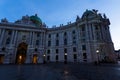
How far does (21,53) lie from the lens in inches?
1706

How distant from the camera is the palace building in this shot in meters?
35.9

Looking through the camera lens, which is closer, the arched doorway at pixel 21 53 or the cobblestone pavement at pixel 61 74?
the cobblestone pavement at pixel 61 74

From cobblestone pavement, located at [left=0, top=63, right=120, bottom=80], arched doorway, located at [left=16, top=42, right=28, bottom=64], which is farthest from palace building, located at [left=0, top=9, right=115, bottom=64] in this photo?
cobblestone pavement, located at [left=0, top=63, right=120, bottom=80]

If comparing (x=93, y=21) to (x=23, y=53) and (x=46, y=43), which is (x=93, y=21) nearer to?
(x=46, y=43)

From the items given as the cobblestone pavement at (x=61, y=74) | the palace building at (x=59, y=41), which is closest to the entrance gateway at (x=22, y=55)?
the palace building at (x=59, y=41)

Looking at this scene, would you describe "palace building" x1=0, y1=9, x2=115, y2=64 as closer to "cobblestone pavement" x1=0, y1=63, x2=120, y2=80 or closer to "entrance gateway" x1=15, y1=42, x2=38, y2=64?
"entrance gateway" x1=15, y1=42, x2=38, y2=64

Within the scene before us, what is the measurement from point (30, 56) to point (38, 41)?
27.4 ft

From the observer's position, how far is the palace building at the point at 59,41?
35.9 metres

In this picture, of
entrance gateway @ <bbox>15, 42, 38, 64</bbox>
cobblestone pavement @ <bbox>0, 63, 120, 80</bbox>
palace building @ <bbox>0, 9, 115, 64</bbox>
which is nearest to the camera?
cobblestone pavement @ <bbox>0, 63, 120, 80</bbox>

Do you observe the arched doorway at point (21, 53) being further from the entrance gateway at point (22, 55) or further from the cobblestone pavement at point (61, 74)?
the cobblestone pavement at point (61, 74)

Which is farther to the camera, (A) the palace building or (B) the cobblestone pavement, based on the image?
(A) the palace building

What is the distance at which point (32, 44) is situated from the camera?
4388 centimetres

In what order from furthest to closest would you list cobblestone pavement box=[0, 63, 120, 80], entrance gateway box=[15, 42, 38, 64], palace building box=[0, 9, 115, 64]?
entrance gateway box=[15, 42, 38, 64], palace building box=[0, 9, 115, 64], cobblestone pavement box=[0, 63, 120, 80]

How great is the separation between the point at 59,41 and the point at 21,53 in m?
18.7
